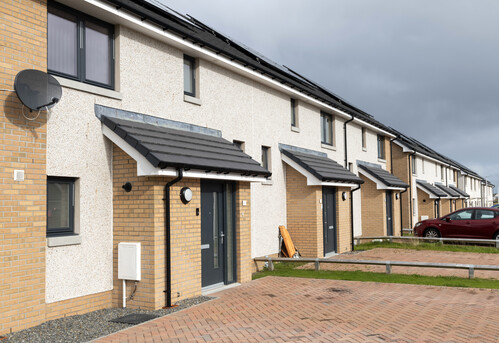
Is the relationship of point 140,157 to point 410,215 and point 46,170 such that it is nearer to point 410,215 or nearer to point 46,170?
point 46,170

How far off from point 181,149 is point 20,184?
9.65 ft

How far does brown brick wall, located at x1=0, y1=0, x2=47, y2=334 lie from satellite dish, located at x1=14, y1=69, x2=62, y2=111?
7.0 inches

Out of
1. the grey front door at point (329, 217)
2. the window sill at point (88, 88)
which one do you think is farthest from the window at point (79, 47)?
the grey front door at point (329, 217)

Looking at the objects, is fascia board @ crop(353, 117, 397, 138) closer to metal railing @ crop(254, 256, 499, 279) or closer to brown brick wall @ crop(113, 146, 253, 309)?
metal railing @ crop(254, 256, 499, 279)

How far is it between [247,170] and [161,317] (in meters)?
3.90

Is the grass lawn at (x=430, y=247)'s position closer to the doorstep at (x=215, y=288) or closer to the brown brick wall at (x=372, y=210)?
the brown brick wall at (x=372, y=210)

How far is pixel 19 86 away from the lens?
22.1 feet

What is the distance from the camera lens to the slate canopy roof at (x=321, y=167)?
47.2ft

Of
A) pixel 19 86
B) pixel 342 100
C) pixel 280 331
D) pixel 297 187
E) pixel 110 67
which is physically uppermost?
pixel 342 100

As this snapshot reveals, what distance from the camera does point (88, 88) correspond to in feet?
26.1

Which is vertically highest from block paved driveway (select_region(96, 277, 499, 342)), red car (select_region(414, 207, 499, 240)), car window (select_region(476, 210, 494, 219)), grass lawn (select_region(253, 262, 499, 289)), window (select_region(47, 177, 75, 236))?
window (select_region(47, 177, 75, 236))

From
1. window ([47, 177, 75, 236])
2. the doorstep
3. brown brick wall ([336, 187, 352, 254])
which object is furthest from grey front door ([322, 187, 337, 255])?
window ([47, 177, 75, 236])

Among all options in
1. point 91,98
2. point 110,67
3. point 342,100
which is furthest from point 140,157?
point 342,100

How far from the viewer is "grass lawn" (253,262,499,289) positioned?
1056 centimetres
